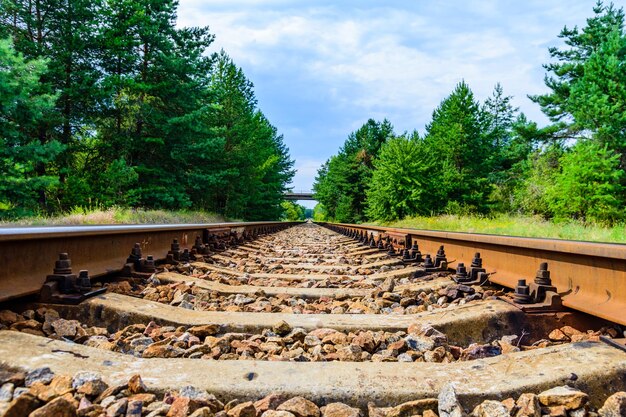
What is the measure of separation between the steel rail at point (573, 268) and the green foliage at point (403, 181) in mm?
28604

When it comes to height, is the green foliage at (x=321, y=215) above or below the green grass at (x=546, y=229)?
below

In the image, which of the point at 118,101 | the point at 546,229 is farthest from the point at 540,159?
the point at 118,101

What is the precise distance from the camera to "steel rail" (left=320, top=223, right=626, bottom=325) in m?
2.14

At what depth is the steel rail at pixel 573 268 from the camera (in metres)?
2.14

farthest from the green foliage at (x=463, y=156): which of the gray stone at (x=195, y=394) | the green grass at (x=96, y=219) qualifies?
the gray stone at (x=195, y=394)

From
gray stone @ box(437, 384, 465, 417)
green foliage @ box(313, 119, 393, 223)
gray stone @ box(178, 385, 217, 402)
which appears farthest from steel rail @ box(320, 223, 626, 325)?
green foliage @ box(313, 119, 393, 223)

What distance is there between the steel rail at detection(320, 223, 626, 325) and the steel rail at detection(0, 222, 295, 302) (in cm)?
293

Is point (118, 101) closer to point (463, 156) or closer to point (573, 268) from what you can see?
point (573, 268)

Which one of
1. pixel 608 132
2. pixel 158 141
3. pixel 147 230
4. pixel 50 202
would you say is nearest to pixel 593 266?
pixel 147 230

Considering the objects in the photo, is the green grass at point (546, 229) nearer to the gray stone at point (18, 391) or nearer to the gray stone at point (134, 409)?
the gray stone at point (134, 409)

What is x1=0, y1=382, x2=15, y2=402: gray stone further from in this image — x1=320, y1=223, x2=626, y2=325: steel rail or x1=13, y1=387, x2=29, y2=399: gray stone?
x1=320, y1=223, x2=626, y2=325: steel rail

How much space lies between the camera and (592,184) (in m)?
22.0

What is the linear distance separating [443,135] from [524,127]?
11666 millimetres

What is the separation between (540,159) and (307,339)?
34.7 m
